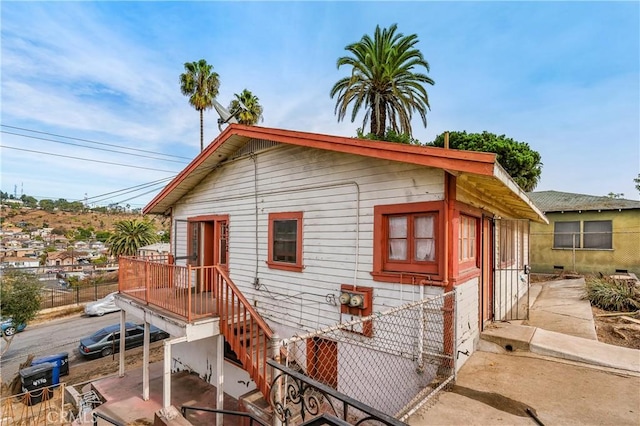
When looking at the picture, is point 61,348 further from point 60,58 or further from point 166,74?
point 166,74

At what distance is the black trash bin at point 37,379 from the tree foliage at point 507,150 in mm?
26226

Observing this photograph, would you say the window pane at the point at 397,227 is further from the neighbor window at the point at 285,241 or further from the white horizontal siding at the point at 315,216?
the neighbor window at the point at 285,241

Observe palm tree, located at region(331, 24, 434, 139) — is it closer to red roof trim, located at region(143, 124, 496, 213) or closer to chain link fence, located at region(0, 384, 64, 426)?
red roof trim, located at region(143, 124, 496, 213)

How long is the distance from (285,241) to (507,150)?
78.8ft

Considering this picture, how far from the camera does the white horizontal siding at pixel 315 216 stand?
510 centimetres

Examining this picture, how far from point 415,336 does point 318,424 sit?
11.4 ft

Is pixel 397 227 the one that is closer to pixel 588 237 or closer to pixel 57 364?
pixel 57 364

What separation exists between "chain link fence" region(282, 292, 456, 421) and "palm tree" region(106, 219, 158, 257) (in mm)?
27277

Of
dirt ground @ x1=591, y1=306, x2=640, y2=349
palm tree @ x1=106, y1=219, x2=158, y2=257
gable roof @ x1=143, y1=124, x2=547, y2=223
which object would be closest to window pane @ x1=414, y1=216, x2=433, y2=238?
gable roof @ x1=143, y1=124, x2=547, y2=223

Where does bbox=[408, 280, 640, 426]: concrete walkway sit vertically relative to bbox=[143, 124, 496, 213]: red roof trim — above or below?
below

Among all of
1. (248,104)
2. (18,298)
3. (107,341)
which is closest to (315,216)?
(107,341)

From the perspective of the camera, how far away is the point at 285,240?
6812 mm

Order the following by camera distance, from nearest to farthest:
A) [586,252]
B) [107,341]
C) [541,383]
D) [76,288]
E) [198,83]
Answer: [541,383] → [107,341] → [586,252] → [76,288] → [198,83]

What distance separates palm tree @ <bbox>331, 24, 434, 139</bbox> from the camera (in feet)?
60.0
